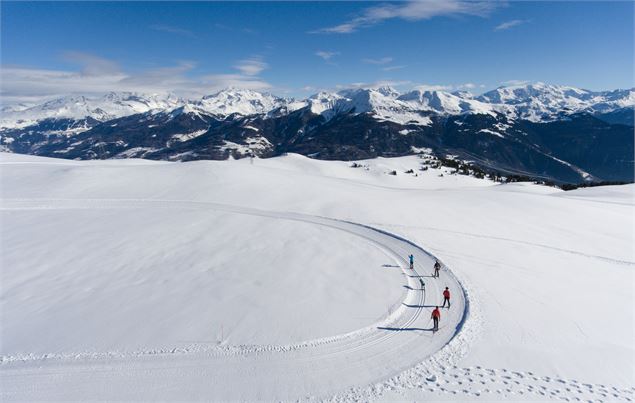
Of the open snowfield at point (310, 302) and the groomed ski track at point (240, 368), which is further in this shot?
the open snowfield at point (310, 302)

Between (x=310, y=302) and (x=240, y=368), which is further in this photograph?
(x=310, y=302)

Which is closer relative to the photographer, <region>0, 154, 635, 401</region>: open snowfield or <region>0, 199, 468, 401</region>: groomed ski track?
<region>0, 199, 468, 401</region>: groomed ski track

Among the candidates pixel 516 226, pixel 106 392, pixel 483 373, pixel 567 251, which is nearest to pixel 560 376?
pixel 483 373

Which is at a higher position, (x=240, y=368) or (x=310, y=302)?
(x=310, y=302)
